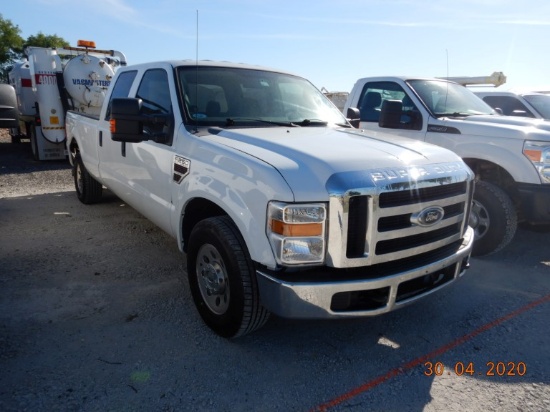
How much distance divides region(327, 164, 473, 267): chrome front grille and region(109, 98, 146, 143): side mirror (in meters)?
1.67

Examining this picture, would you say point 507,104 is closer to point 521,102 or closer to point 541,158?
point 521,102

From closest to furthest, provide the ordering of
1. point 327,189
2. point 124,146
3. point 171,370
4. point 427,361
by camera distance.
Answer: point 327,189
point 171,370
point 427,361
point 124,146

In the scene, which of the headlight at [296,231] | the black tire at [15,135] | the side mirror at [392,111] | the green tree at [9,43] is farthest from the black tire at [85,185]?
the green tree at [9,43]

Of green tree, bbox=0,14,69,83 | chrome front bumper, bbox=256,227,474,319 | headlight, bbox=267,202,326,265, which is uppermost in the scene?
green tree, bbox=0,14,69,83

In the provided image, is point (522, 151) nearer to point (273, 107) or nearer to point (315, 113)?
point (315, 113)

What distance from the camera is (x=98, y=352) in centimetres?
286

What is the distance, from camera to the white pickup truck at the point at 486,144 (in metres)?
4.35

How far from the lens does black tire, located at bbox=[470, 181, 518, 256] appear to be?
4547 mm

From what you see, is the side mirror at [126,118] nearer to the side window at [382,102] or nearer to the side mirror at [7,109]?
the side window at [382,102]

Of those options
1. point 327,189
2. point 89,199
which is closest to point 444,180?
point 327,189

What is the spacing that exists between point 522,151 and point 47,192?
734cm

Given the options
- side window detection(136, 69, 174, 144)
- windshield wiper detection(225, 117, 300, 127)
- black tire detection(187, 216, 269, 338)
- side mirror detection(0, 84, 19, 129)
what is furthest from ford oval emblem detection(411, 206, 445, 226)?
side mirror detection(0, 84, 19, 129)

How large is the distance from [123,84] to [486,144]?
13.1ft
